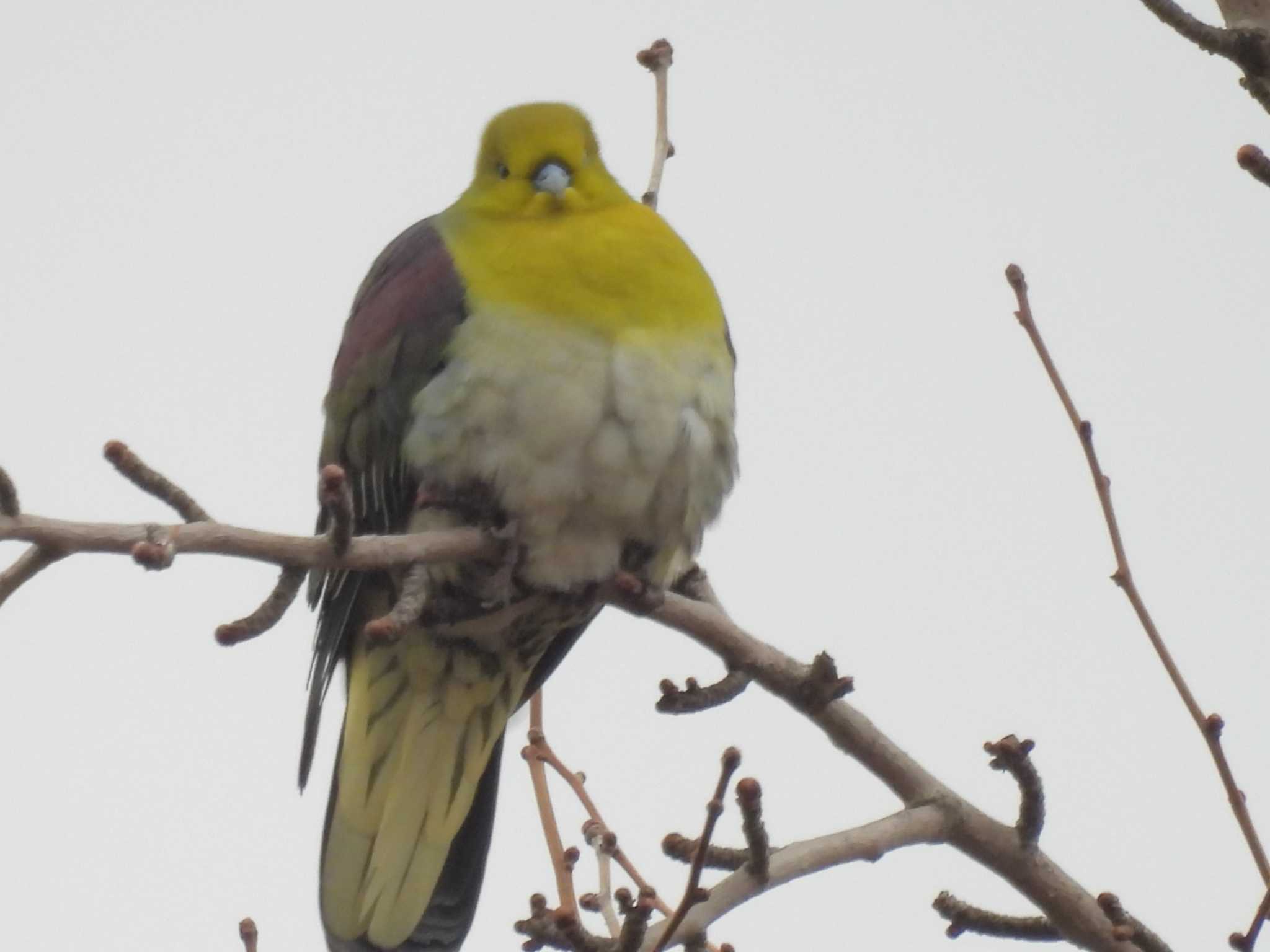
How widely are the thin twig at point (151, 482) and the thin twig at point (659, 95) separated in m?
1.73

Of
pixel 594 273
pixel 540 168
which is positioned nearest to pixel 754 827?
pixel 594 273

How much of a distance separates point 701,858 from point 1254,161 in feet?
3.22

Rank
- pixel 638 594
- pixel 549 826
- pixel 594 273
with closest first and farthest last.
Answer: pixel 549 826
pixel 638 594
pixel 594 273

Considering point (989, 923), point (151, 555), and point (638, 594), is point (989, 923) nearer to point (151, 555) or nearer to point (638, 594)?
point (638, 594)

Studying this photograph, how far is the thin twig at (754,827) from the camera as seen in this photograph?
2.11m

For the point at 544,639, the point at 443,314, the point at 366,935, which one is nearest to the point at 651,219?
the point at 443,314

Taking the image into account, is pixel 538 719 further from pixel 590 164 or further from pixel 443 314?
pixel 590 164

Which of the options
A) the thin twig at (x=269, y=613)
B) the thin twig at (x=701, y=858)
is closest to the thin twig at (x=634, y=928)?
the thin twig at (x=701, y=858)

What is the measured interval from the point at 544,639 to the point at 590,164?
1.03m

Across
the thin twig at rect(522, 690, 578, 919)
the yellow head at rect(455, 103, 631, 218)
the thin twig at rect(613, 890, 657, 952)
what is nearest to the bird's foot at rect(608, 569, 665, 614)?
the thin twig at rect(522, 690, 578, 919)

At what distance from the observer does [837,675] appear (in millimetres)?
2766

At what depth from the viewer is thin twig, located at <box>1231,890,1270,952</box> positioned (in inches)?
77.0

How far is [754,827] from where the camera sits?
2162mm

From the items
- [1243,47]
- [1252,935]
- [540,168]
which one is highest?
[540,168]
